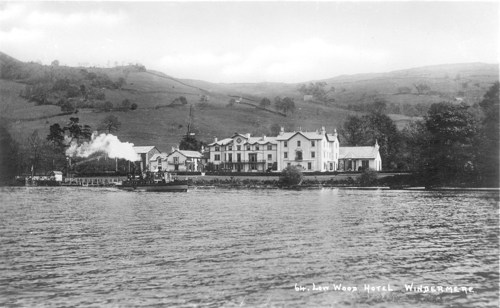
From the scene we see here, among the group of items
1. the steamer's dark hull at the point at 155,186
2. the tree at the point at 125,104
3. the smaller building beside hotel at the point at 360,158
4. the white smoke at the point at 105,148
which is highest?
the tree at the point at 125,104

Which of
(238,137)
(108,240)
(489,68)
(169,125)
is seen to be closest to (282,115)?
(169,125)

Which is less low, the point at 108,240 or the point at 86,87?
the point at 86,87

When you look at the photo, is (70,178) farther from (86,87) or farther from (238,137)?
(86,87)

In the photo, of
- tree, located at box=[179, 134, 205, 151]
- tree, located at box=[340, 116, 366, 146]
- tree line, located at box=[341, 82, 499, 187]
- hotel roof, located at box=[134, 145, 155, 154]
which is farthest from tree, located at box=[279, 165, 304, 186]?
hotel roof, located at box=[134, 145, 155, 154]

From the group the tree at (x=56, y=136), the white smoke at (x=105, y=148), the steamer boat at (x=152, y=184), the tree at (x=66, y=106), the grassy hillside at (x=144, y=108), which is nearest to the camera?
the steamer boat at (x=152, y=184)

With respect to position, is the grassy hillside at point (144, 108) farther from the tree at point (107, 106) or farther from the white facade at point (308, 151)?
the white facade at point (308, 151)

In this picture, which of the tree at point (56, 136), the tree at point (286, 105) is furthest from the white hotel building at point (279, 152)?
the tree at point (286, 105)

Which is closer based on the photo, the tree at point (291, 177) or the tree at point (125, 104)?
the tree at point (291, 177)
